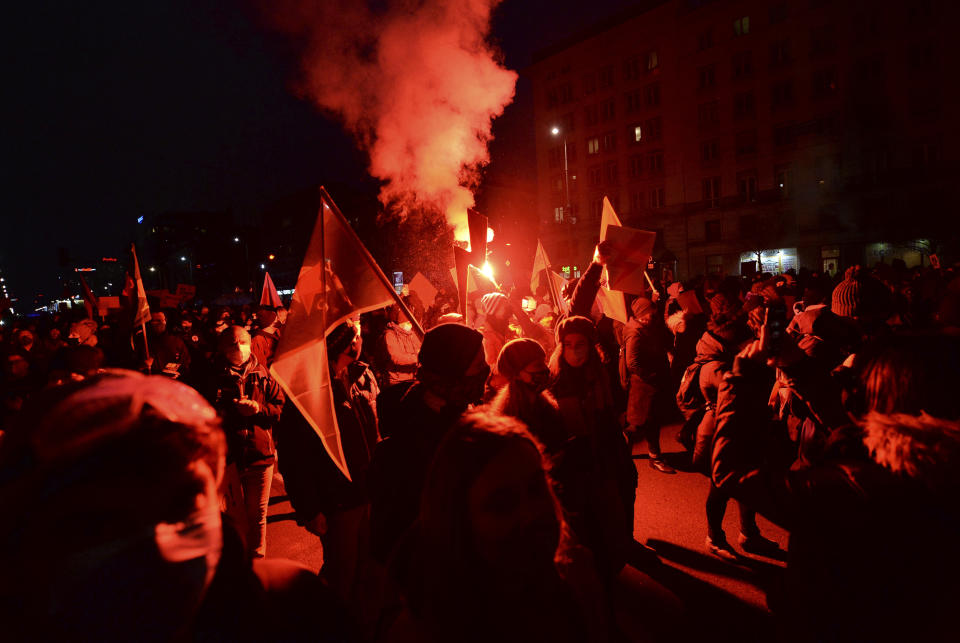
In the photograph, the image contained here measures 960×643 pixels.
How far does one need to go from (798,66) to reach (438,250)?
104ft

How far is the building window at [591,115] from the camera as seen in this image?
51938mm

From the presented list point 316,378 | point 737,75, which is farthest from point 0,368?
point 737,75

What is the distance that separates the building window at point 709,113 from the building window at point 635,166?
5.96 meters

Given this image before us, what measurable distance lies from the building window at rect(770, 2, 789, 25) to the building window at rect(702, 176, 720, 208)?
40.4 ft

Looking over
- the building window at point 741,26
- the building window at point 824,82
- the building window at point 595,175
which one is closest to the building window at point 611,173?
the building window at point 595,175

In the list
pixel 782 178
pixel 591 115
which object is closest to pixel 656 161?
pixel 591 115

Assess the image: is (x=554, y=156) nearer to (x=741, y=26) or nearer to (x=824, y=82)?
(x=741, y=26)

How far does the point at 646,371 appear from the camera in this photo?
645 cm

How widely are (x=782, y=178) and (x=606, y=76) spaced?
755 inches

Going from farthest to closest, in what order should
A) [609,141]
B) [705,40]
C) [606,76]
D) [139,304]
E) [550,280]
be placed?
[609,141], [606,76], [705,40], [550,280], [139,304]

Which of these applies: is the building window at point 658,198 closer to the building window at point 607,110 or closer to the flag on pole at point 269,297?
the building window at point 607,110

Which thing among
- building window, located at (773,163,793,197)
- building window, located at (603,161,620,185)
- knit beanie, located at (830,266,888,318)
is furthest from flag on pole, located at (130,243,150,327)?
building window, located at (603,161,620,185)

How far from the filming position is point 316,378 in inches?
126

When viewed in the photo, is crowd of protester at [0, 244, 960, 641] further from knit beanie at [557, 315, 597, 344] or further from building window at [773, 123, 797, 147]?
building window at [773, 123, 797, 147]
